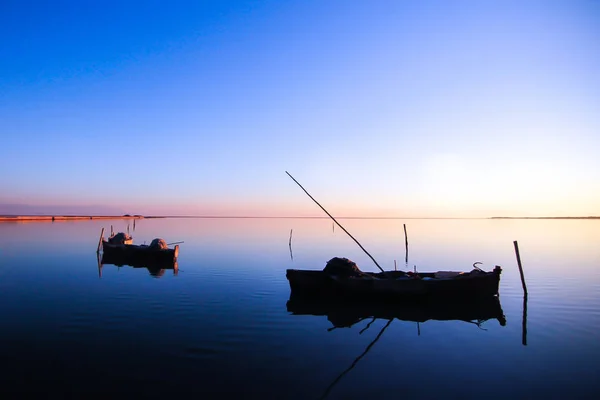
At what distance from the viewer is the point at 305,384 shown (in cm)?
985

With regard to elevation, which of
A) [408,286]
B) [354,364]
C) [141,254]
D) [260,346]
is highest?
[141,254]

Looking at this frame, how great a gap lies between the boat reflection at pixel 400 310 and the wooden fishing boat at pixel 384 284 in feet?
1.38

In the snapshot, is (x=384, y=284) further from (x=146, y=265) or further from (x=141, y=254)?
(x=141, y=254)

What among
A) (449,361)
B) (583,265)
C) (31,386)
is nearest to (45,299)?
(31,386)

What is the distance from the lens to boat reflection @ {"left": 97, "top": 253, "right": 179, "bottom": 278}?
28.9 meters

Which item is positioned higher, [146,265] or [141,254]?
[141,254]

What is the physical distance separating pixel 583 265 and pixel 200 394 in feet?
124

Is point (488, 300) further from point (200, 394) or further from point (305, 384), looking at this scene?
point (200, 394)

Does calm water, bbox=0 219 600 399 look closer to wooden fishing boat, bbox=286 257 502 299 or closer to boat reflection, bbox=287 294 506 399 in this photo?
boat reflection, bbox=287 294 506 399

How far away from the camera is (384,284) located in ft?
64.7

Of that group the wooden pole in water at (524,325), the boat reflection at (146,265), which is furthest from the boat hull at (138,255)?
the wooden pole in water at (524,325)

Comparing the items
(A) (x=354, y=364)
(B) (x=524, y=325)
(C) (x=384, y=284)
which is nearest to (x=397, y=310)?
(C) (x=384, y=284)

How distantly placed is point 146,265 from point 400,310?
904 inches

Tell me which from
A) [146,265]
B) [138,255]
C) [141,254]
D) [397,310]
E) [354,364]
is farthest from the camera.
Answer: [138,255]
